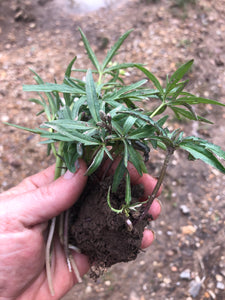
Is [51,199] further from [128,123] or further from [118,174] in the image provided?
[128,123]

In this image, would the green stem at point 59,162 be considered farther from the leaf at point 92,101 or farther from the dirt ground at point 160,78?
the dirt ground at point 160,78

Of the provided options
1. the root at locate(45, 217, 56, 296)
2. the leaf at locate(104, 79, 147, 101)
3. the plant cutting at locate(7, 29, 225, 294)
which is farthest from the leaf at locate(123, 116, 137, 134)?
the root at locate(45, 217, 56, 296)

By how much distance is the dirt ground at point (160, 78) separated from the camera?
184 centimetres

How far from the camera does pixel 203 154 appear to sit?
2.87 feet

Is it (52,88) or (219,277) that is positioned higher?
(52,88)

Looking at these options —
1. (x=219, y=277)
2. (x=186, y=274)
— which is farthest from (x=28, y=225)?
(x=219, y=277)

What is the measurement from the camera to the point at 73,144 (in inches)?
39.6

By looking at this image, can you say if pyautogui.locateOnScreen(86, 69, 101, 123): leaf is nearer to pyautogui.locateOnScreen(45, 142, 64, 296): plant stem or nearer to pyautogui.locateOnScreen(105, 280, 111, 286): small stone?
pyautogui.locateOnScreen(45, 142, 64, 296): plant stem

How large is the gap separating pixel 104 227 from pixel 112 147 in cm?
29

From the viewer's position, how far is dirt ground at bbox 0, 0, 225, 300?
184cm

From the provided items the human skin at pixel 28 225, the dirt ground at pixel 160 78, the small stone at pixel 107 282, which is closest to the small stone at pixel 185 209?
the dirt ground at pixel 160 78

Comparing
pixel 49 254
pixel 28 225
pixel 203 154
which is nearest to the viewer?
pixel 203 154

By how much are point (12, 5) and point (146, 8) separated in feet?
4.31

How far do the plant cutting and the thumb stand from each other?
57mm
